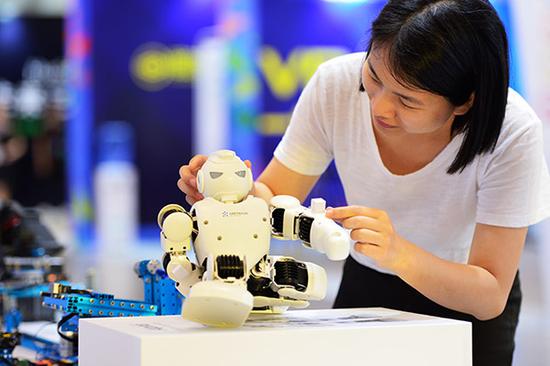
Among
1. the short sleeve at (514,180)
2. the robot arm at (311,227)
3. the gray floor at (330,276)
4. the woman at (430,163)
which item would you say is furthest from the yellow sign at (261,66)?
the robot arm at (311,227)

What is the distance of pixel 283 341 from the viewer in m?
1.16

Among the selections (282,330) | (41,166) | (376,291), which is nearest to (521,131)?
(376,291)

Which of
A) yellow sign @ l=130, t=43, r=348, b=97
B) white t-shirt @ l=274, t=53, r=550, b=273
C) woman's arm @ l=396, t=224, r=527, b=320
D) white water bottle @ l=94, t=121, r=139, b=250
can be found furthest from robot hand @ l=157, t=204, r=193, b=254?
white water bottle @ l=94, t=121, r=139, b=250

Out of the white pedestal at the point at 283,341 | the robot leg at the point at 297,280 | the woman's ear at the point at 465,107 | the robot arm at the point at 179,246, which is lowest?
the white pedestal at the point at 283,341

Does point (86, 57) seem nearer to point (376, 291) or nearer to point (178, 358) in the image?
point (376, 291)

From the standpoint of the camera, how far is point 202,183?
1359 mm

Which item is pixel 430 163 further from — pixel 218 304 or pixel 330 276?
pixel 330 276

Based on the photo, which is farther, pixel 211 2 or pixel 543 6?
pixel 211 2

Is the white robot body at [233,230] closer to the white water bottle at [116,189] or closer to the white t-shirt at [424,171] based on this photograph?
the white t-shirt at [424,171]

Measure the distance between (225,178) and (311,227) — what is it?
14 cm

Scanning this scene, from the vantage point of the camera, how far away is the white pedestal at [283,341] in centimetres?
111

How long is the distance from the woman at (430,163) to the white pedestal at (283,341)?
143mm

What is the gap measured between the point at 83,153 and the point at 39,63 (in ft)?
6.03

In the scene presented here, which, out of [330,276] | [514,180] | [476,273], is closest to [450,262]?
[476,273]
